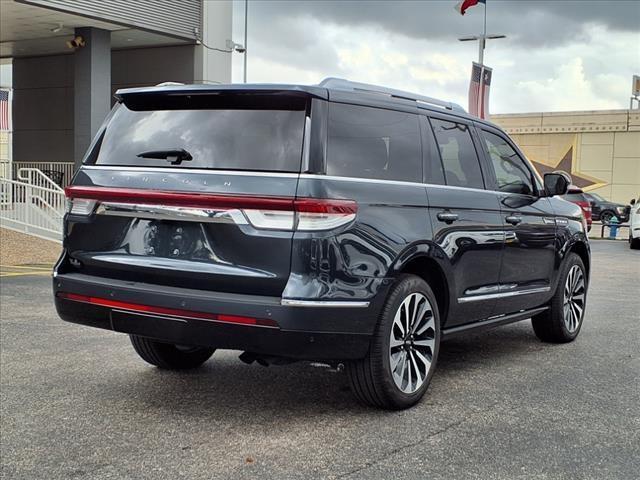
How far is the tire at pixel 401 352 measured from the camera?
14.8ft

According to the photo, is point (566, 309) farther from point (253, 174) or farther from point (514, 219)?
point (253, 174)

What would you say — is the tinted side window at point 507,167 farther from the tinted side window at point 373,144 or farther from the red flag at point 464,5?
the red flag at point 464,5

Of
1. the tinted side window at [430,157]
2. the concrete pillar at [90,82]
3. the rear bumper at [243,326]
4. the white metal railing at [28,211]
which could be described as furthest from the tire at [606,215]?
the rear bumper at [243,326]

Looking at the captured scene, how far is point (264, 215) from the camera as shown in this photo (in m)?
4.18

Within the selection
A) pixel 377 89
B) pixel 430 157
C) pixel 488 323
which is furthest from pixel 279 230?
pixel 488 323

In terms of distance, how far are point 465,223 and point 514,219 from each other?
832 millimetres

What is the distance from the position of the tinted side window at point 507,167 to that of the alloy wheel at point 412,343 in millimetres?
1547

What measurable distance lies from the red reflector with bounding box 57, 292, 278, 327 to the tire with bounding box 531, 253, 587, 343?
3.55m

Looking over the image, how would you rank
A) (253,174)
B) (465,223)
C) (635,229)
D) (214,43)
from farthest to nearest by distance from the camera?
(214,43)
(635,229)
(465,223)
(253,174)

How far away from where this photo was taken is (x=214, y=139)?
4.49m

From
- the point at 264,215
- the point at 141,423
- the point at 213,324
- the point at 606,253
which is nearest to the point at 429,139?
the point at 264,215

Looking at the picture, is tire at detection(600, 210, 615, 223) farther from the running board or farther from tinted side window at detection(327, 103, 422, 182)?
tinted side window at detection(327, 103, 422, 182)

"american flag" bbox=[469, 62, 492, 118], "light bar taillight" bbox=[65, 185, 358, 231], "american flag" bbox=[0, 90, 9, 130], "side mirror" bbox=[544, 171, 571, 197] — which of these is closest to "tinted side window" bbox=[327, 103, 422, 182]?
"light bar taillight" bbox=[65, 185, 358, 231]

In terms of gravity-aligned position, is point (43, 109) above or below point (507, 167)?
above
